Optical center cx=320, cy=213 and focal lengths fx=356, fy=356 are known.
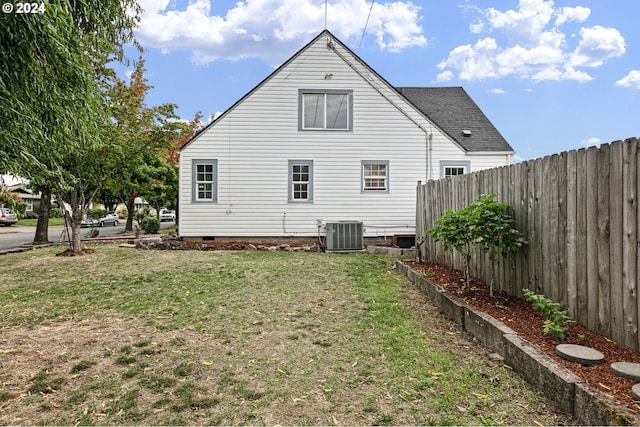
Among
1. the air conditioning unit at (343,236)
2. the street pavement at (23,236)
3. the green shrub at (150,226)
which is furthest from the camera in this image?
the green shrub at (150,226)

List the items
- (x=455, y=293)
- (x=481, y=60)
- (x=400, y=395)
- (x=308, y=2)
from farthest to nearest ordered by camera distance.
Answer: (x=481, y=60) < (x=308, y=2) < (x=455, y=293) < (x=400, y=395)

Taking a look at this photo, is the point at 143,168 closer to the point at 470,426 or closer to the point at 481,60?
the point at 481,60

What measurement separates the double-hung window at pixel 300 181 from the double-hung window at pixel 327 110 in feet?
4.20

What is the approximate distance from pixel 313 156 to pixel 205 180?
3817 millimetres

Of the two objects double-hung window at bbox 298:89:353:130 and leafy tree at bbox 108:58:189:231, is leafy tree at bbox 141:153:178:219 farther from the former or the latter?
double-hung window at bbox 298:89:353:130

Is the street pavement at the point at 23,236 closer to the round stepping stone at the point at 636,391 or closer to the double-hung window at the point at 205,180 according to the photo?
the double-hung window at the point at 205,180

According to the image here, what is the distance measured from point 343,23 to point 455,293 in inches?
451

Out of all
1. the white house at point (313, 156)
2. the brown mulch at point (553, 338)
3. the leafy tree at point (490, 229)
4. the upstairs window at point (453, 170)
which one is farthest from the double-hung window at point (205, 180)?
the leafy tree at point (490, 229)

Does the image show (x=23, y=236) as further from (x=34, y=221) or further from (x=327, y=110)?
(x=327, y=110)

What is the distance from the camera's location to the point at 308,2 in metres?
11.9

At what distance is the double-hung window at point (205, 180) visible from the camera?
39.9 ft

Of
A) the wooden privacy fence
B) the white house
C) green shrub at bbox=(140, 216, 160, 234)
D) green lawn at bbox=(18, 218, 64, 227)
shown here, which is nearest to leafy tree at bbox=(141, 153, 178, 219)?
green shrub at bbox=(140, 216, 160, 234)

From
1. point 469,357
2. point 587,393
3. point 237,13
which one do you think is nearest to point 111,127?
point 237,13

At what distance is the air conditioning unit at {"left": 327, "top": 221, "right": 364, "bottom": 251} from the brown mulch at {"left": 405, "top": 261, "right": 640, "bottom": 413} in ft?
21.1
